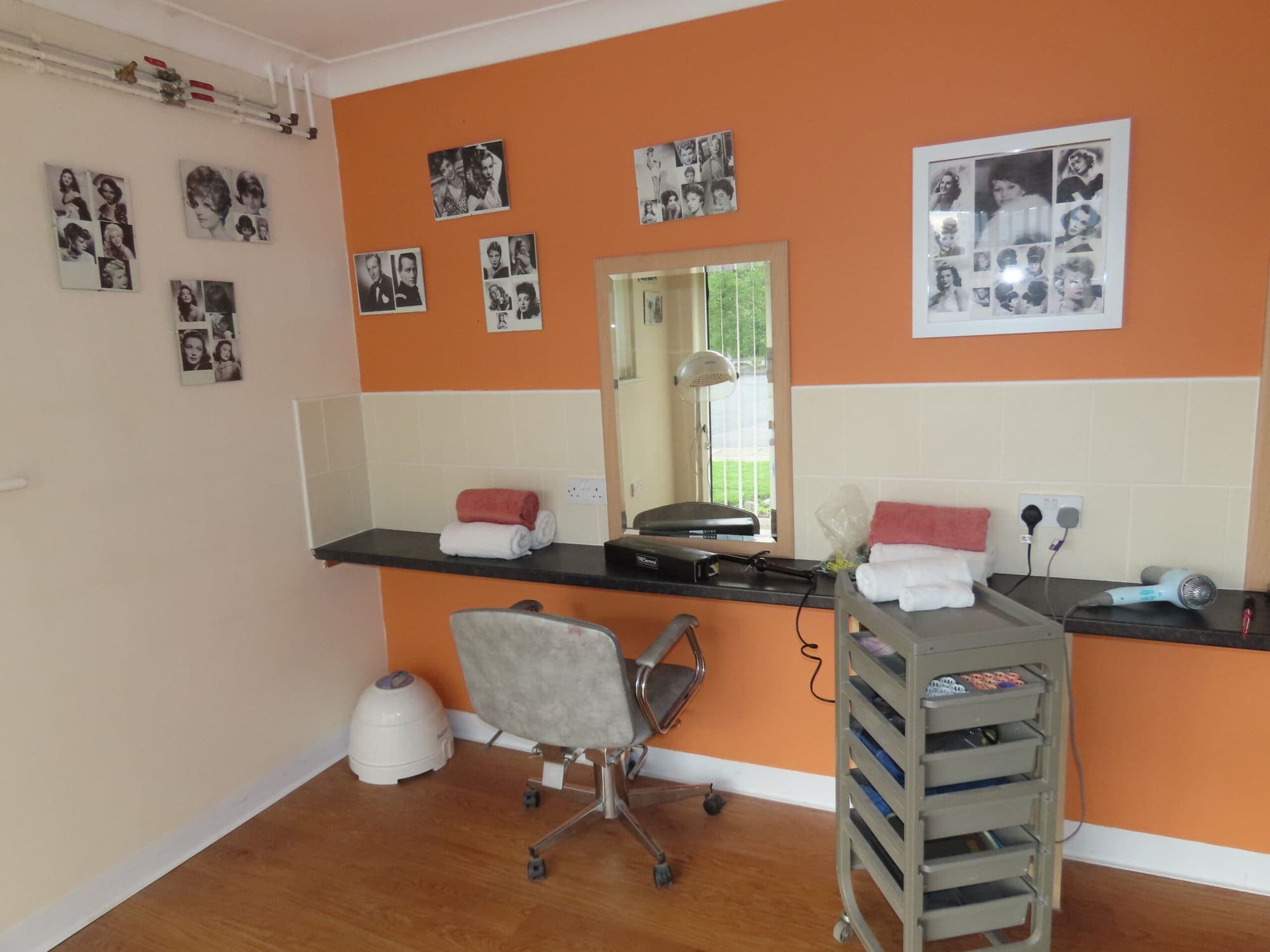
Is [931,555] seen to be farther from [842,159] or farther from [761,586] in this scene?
[842,159]

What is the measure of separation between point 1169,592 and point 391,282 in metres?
2.69

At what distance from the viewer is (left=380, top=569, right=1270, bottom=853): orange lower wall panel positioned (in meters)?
2.17

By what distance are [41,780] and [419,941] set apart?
43.9 inches

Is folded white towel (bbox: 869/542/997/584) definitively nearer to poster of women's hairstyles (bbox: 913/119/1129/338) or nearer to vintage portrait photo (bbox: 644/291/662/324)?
poster of women's hairstyles (bbox: 913/119/1129/338)

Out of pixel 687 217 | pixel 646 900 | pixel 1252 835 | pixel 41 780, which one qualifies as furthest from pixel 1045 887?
pixel 41 780

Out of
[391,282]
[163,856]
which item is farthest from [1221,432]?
[163,856]

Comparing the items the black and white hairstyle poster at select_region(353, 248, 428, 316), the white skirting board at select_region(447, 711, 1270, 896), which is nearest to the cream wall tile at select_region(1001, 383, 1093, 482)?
the white skirting board at select_region(447, 711, 1270, 896)

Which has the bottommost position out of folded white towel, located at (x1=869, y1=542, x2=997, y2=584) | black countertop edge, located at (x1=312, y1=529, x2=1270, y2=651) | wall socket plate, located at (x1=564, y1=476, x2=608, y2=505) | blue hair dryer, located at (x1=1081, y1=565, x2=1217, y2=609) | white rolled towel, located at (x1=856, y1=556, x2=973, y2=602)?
black countertop edge, located at (x1=312, y1=529, x2=1270, y2=651)

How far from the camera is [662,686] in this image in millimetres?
2465

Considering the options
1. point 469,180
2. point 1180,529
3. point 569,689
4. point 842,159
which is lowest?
point 569,689

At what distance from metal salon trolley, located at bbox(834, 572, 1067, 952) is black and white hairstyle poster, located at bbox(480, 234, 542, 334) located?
5.13 feet

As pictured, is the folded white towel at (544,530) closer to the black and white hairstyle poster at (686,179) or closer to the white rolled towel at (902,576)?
the black and white hairstyle poster at (686,179)

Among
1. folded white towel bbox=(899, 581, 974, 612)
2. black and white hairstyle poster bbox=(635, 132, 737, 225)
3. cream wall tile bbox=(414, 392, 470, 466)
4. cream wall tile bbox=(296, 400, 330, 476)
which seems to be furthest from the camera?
cream wall tile bbox=(414, 392, 470, 466)

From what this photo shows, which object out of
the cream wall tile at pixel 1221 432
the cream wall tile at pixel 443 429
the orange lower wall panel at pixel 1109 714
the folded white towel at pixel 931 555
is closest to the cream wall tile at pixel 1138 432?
the cream wall tile at pixel 1221 432
